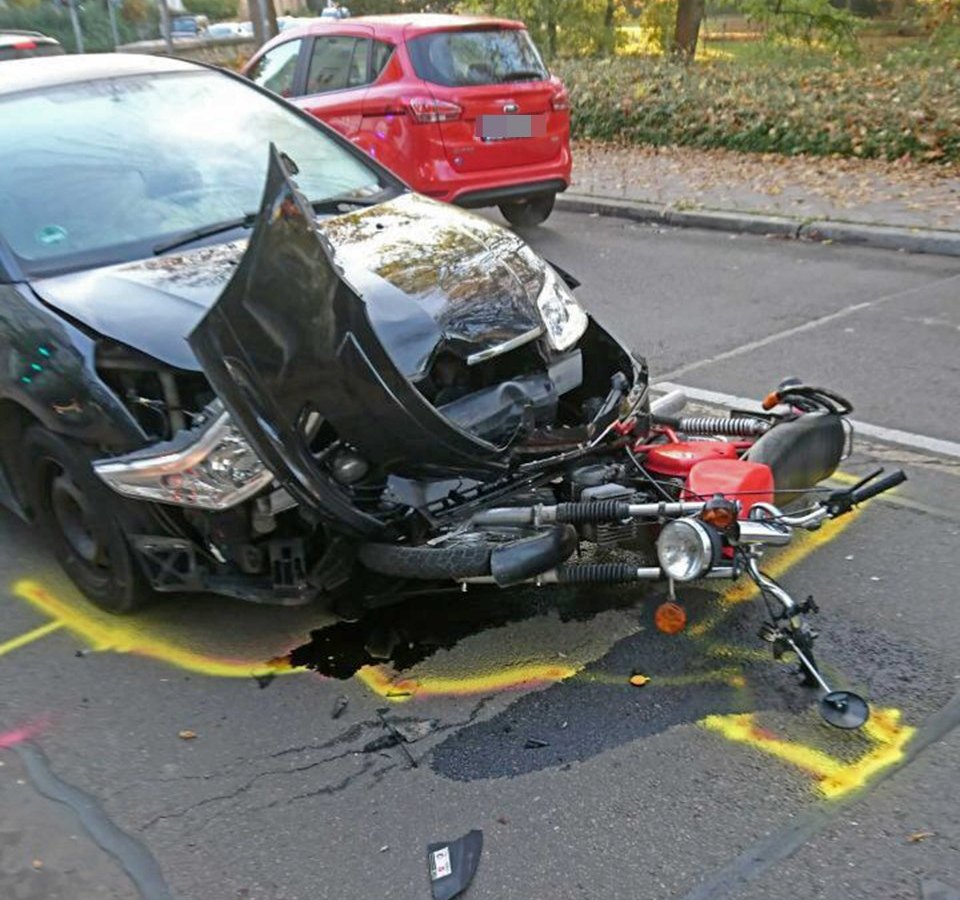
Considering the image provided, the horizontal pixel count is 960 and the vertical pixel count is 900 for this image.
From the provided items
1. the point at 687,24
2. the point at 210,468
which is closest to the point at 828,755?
the point at 210,468

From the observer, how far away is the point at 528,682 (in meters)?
3.47

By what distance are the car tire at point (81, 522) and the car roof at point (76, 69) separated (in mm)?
1815

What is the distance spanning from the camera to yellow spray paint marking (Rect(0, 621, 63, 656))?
3936 mm

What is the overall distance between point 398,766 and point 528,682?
540mm

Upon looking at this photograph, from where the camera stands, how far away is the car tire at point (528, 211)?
1054 cm

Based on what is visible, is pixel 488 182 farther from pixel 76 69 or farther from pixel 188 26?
pixel 188 26

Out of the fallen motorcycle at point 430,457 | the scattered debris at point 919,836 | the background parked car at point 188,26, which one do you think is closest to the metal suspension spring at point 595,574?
the fallen motorcycle at point 430,457

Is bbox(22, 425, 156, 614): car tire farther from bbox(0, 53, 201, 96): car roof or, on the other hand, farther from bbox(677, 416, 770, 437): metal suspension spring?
bbox(677, 416, 770, 437): metal suspension spring

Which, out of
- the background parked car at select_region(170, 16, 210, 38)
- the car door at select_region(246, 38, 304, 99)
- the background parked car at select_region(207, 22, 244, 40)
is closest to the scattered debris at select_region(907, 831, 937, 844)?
the car door at select_region(246, 38, 304, 99)

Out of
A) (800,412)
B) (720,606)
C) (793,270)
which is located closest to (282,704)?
(720,606)

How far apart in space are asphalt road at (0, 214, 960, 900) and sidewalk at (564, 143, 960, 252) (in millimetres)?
5500

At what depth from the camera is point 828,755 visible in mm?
3010

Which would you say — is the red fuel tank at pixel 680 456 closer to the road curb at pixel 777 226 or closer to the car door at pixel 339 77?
the road curb at pixel 777 226

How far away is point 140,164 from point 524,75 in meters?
5.92
